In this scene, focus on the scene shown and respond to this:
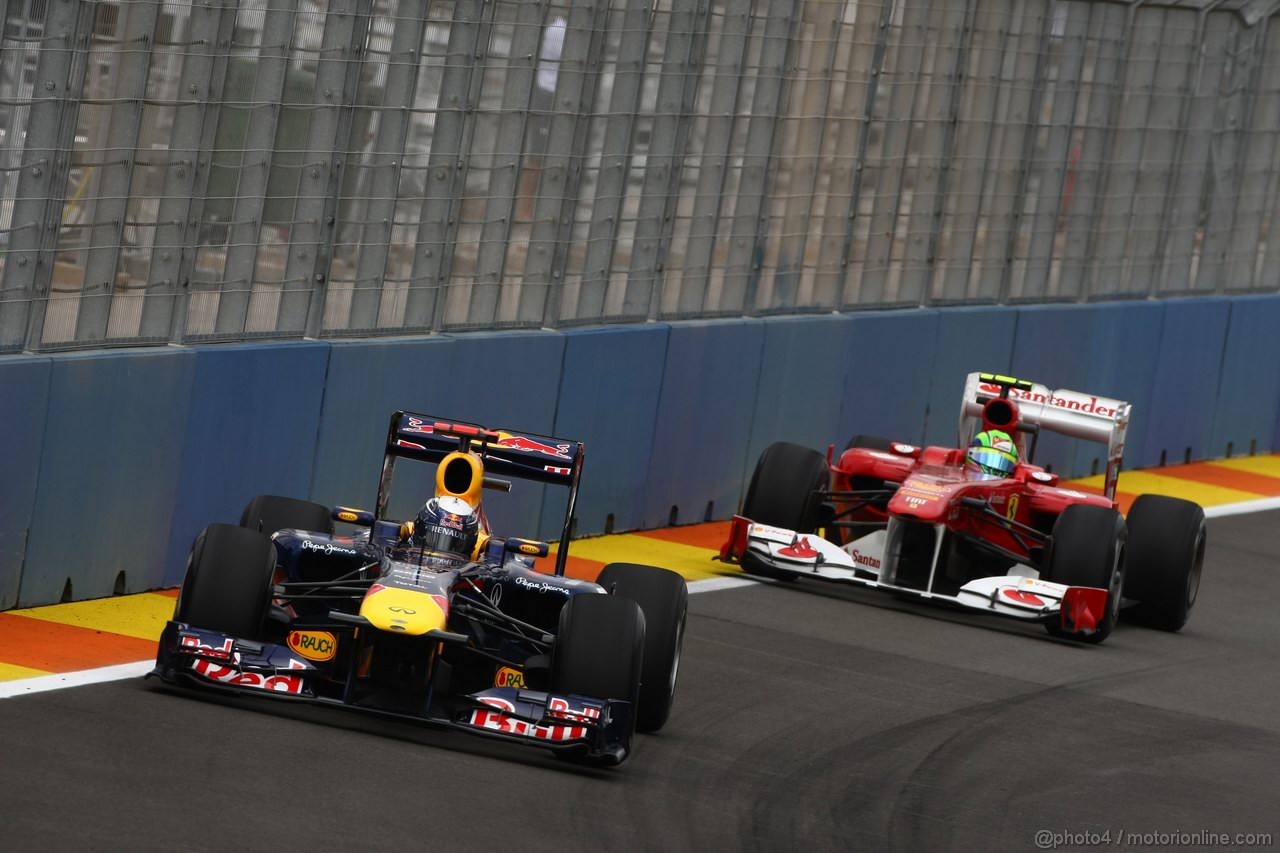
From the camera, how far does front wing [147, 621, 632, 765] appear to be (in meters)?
8.31

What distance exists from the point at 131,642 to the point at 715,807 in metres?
2.91

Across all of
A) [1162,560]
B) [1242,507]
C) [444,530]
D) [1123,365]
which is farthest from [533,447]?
[1123,365]

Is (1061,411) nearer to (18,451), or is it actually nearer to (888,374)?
(888,374)

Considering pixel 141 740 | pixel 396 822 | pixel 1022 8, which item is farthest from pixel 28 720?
pixel 1022 8

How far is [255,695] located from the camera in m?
8.46

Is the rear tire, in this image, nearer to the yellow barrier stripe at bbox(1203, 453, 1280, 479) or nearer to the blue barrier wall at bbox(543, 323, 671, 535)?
the blue barrier wall at bbox(543, 323, 671, 535)

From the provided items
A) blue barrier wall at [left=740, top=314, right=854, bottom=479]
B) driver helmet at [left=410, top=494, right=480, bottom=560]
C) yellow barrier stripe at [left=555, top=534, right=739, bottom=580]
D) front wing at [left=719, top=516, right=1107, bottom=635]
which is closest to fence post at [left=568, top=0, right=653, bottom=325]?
yellow barrier stripe at [left=555, top=534, right=739, bottom=580]

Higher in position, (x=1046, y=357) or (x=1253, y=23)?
(x=1253, y=23)

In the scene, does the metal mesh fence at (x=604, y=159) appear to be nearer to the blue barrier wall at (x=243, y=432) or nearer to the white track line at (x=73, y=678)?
the blue barrier wall at (x=243, y=432)

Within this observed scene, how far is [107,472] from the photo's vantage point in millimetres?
10570

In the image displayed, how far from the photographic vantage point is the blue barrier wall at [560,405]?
34.1ft

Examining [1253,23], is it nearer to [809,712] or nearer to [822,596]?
[822,596]

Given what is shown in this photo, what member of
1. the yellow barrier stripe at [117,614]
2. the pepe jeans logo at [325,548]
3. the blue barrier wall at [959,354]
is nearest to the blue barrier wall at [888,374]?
the blue barrier wall at [959,354]

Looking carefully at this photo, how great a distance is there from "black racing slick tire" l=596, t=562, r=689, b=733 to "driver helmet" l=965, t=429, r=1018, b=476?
4.48 meters
